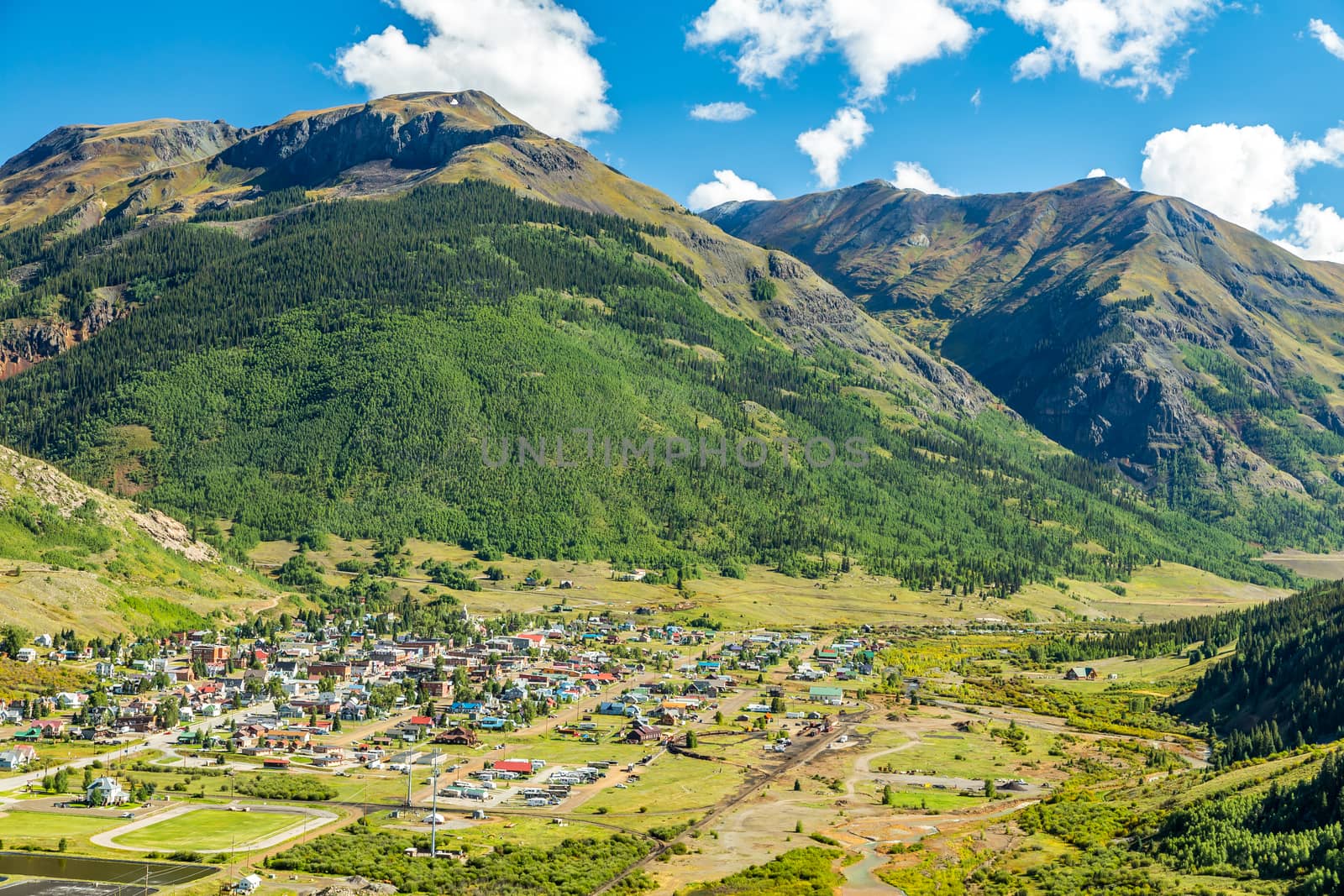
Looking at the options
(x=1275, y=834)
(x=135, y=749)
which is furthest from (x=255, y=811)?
(x=1275, y=834)

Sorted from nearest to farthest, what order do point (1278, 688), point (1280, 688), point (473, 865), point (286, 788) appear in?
1. point (473, 865)
2. point (286, 788)
3. point (1280, 688)
4. point (1278, 688)

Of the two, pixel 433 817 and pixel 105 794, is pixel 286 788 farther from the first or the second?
pixel 433 817

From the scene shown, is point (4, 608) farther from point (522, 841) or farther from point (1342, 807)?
point (1342, 807)

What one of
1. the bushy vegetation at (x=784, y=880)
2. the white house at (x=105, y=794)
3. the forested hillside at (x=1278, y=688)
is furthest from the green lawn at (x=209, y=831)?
the forested hillside at (x=1278, y=688)

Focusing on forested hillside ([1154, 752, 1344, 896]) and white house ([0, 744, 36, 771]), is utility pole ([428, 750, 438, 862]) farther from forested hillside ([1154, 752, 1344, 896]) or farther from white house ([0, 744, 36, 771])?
forested hillside ([1154, 752, 1344, 896])

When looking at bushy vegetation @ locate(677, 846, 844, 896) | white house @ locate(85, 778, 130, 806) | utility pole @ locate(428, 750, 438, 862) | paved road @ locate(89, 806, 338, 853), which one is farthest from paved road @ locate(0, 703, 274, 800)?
bushy vegetation @ locate(677, 846, 844, 896)

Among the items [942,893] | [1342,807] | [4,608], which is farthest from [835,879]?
[4,608]

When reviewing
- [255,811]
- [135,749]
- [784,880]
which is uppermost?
[135,749]
